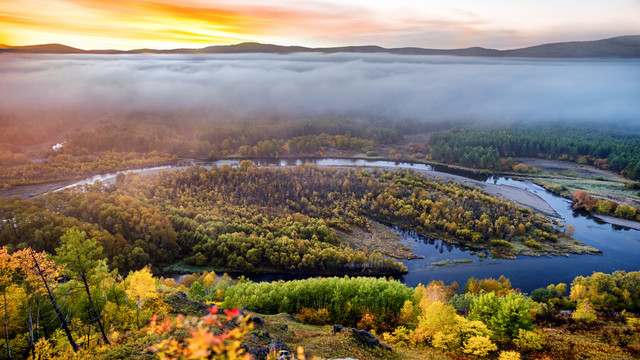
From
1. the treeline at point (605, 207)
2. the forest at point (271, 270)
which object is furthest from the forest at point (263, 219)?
the treeline at point (605, 207)

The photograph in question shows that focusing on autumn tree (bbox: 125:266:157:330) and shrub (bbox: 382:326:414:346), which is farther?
shrub (bbox: 382:326:414:346)

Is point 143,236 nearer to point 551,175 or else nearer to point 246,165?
point 246,165

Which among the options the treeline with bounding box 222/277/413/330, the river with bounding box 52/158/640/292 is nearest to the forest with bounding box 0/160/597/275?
the river with bounding box 52/158/640/292

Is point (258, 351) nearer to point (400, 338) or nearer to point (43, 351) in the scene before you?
point (43, 351)

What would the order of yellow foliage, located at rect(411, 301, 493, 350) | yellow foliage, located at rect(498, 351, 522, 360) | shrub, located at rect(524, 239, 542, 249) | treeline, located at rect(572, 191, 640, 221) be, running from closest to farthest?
1. yellow foliage, located at rect(498, 351, 522, 360)
2. yellow foliage, located at rect(411, 301, 493, 350)
3. shrub, located at rect(524, 239, 542, 249)
4. treeline, located at rect(572, 191, 640, 221)

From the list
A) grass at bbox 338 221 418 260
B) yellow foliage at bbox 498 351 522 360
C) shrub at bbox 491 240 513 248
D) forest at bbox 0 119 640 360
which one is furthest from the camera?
shrub at bbox 491 240 513 248

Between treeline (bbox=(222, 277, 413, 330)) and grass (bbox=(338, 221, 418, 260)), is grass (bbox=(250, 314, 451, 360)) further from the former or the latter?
grass (bbox=(338, 221, 418, 260))

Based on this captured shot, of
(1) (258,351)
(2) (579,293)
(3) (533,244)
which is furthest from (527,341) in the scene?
(3) (533,244)

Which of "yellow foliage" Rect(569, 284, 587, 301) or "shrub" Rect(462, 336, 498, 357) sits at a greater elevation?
"shrub" Rect(462, 336, 498, 357)

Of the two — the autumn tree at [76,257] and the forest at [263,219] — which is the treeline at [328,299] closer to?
the autumn tree at [76,257]

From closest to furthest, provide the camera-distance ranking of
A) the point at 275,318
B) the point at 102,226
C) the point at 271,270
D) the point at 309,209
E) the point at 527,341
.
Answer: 1. the point at 527,341
2. the point at 275,318
3. the point at 271,270
4. the point at 102,226
5. the point at 309,209

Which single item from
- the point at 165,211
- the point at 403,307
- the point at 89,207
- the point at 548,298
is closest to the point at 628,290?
the point at 548,298
